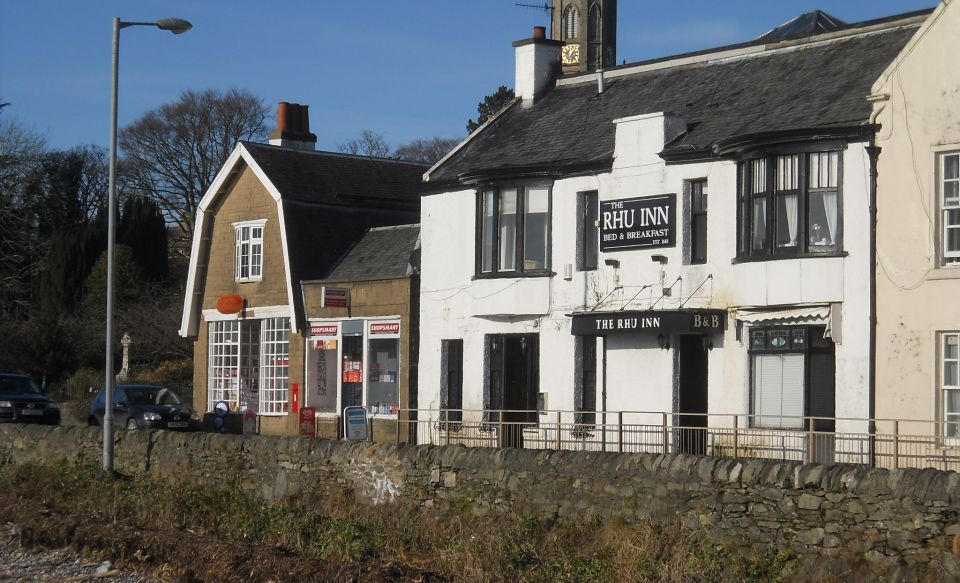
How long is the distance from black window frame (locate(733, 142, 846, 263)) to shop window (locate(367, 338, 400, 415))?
10262 millimetres

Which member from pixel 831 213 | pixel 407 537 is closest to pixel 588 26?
pixel 831 213

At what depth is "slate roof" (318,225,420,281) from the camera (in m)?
34.2

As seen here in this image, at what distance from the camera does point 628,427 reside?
1063 inches

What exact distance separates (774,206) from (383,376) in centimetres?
1198

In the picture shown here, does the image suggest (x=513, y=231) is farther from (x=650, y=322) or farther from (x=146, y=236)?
(x=146, y=236)

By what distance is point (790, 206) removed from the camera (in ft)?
81.5

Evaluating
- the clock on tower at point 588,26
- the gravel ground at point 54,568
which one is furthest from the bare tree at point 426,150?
the gravel ground at point 54,568

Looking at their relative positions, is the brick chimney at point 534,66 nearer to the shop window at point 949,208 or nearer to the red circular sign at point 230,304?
the red circular sign at point 230,304

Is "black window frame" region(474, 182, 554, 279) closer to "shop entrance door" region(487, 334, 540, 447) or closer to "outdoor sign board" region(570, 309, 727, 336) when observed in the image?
A: "shop entrance door" region(487, 334, 540, 447)

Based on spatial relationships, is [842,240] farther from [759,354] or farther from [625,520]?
[625,520]

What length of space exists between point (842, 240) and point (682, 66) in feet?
27.3

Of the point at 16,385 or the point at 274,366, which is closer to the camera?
the point at 274,366

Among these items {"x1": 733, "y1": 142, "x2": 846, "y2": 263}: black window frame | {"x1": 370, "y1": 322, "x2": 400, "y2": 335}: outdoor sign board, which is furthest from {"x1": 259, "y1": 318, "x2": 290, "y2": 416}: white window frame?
{"x1": 733, "y1": 142, "x2": 846, "y2": 263}: black window frame

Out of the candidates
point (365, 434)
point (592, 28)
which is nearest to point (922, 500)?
point (365, 434)
